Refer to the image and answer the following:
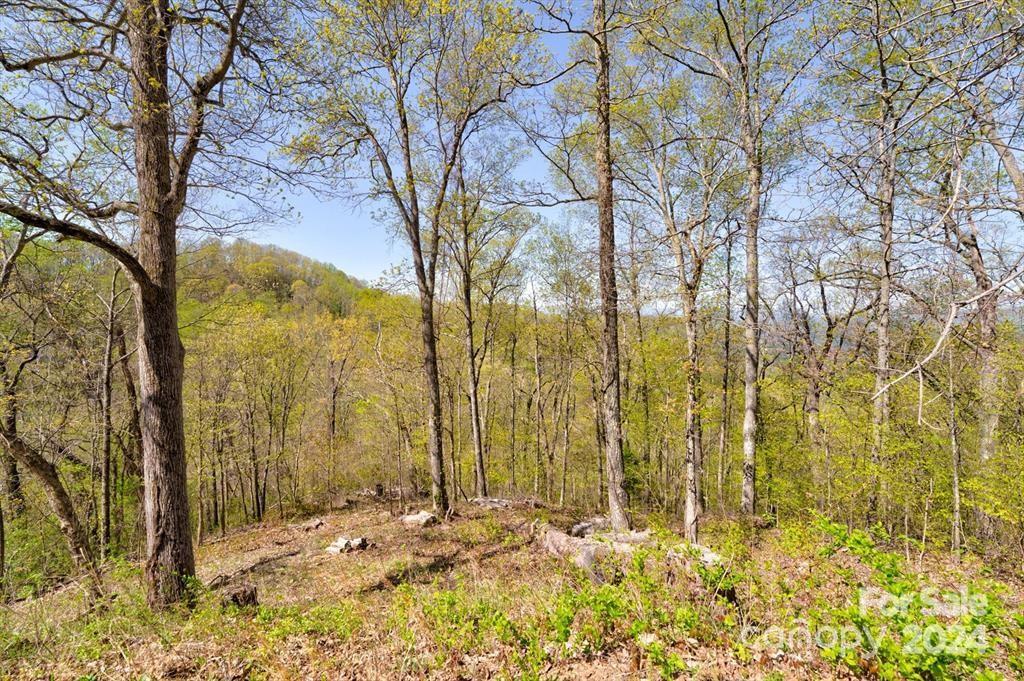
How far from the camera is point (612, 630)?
11.2ft

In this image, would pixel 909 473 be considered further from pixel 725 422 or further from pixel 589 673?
pixel 589 673

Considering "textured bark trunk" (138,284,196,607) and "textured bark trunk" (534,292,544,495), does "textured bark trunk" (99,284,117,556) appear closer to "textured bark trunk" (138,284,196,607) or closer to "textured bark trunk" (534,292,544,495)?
"textured bark trunk" (138,284,196,607)

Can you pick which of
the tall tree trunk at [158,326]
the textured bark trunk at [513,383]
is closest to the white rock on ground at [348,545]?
the tall tree trunk at [158,326]

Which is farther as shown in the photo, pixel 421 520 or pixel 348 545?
pixel 421 520

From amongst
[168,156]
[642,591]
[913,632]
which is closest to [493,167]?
[168,156]

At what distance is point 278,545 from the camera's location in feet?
35.6

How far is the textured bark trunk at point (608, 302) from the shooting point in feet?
21.7

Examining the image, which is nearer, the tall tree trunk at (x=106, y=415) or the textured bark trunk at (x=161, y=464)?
the textured bark trunk at (x=161, y=464)

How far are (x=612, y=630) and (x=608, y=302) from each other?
454 cm

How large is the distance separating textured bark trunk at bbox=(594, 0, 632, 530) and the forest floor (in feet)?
6.46

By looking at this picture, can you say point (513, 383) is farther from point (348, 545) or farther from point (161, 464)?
point (161, 464)

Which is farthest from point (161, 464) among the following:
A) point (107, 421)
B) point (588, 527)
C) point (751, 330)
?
point (751, 330)

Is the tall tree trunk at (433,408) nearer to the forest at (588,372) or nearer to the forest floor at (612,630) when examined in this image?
the forest at (588,372)

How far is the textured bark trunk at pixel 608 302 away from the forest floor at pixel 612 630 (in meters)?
1.97
